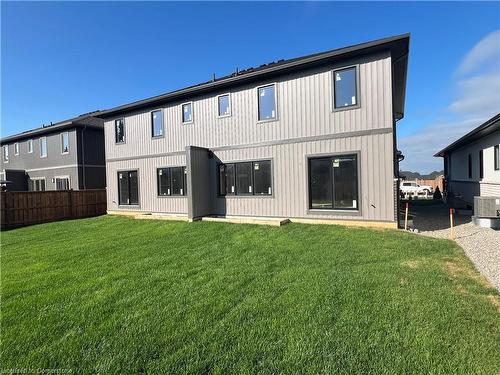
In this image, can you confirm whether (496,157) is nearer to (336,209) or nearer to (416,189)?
(336,209)

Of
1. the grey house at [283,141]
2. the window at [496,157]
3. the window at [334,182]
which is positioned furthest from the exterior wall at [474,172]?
the window at [334,182]

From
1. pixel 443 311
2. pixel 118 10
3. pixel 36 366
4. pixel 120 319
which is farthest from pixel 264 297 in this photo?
pixel 118 10

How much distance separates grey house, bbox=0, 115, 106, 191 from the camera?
65.0 ft

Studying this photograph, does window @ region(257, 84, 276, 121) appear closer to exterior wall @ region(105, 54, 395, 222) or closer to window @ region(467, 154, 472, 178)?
exterior wall @ region(105, 54, 395, 222)

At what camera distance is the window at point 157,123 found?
14.4m

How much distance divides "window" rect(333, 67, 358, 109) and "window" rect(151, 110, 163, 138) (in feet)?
28.8

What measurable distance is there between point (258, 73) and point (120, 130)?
921 cm

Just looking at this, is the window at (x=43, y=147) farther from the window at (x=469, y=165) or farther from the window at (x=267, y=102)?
the window at (x=469, y=165)

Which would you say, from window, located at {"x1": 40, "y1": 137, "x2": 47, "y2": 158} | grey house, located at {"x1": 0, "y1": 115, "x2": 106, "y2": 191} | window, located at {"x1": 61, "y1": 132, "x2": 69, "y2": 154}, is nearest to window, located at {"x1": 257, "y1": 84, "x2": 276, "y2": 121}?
grey house, located at {"x1": 0, "y1": 115, "x2": 106, "y2": 191}

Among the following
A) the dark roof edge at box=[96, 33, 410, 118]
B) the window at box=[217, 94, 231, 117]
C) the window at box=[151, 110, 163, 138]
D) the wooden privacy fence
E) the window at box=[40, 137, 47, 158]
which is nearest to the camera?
the dark roof edge at box=[96, 33, 410, 118]

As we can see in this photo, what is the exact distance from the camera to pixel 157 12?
11.4 meters

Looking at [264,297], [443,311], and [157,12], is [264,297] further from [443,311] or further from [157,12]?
[157,12]

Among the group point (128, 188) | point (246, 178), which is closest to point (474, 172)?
point (246, 178)

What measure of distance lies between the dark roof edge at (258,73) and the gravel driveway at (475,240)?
602cm
